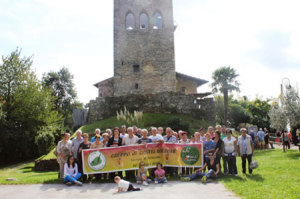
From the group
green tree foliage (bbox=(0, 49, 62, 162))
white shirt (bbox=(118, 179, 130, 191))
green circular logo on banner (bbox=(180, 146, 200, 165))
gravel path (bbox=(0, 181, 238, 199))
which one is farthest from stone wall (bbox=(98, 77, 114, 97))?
white shirt (bbox=(118, 179, 130, 191))

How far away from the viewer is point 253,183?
24.3ft

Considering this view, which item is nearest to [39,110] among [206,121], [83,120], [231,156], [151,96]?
[83,120]

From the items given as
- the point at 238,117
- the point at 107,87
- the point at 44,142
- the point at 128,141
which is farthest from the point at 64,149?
the point at 238,117

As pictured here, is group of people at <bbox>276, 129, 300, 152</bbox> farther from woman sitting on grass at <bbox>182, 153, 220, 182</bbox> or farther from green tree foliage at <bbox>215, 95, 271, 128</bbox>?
green tree foliage at <bbox>215, 95, 271, 128</bbox>

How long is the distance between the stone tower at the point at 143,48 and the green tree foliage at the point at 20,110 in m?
8.42

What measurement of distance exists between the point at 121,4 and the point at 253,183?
27484 millimetres

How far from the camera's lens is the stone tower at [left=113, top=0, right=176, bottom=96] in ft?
95.2

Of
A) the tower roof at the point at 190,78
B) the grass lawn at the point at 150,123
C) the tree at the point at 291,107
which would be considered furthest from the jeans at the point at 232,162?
the tower roof at the point at 190,78

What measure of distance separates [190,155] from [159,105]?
13.0 m

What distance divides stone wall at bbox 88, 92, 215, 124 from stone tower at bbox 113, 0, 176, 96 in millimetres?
6345

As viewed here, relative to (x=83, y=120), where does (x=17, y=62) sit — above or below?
above

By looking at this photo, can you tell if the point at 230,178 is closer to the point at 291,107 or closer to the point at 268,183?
the point at 268,183

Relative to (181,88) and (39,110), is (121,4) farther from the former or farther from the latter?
(39,110)

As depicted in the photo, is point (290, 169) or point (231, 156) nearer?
point (231, 156)
